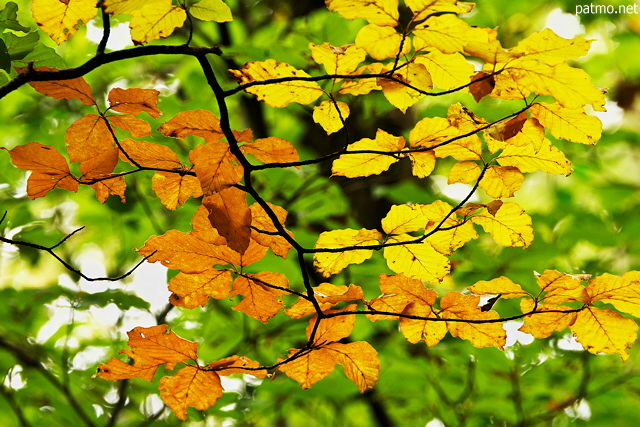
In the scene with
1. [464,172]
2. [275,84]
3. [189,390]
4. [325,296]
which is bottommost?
[189,390]

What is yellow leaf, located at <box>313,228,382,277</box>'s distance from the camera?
611 millimetres

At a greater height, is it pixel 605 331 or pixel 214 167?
pixel 214 167

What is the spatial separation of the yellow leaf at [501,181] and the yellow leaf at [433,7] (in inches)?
8.3

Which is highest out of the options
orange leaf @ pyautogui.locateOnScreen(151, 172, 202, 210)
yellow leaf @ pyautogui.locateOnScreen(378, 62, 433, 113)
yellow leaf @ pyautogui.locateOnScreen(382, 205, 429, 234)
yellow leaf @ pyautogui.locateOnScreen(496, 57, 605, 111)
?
yellow leaf @ pyautogui.locateOnScreen(496, 57, 605, 111)

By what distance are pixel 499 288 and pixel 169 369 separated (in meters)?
0.39

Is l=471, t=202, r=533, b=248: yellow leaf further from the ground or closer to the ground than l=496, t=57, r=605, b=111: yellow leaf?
closer to the ground

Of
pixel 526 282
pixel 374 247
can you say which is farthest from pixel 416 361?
pixel 374 247

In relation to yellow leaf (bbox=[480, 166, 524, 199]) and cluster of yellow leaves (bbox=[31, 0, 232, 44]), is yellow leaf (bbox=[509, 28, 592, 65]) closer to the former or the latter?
yellow leaf (bbox=[480, 166, 524, 199])

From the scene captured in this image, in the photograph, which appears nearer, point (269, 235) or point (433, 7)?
point (433, 7)

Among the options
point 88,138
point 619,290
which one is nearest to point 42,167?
point 88,138

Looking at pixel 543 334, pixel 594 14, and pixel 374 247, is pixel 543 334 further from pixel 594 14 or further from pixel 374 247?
pixel 594 14

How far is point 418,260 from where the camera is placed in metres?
0.62

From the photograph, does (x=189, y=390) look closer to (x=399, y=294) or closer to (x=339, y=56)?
(x=399, y=294)

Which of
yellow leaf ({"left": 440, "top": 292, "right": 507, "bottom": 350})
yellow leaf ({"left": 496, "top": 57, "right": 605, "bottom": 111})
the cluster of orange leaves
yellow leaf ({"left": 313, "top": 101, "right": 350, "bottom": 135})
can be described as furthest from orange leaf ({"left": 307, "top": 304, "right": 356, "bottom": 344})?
yellow leaf ({"left": 496, "top": 57, "right": 605, "bottom": 111})
